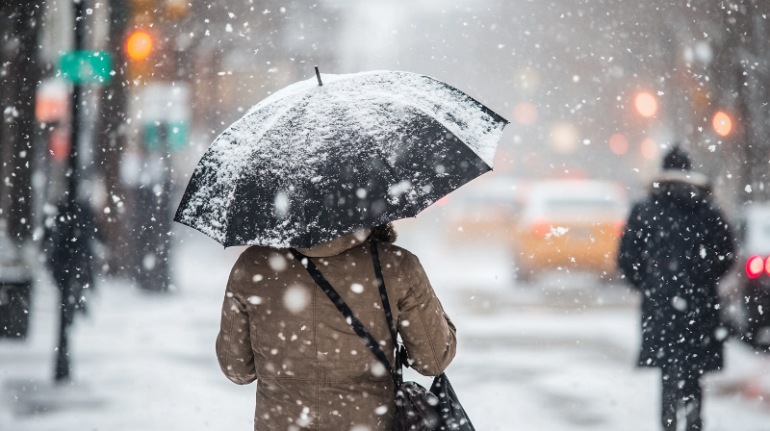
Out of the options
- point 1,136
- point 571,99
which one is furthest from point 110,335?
point 571,99

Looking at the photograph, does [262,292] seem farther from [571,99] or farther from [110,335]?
[571,99]

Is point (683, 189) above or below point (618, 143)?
below

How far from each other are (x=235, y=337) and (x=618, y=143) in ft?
146

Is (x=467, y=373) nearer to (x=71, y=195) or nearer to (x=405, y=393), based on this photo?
(x=71, y=195)

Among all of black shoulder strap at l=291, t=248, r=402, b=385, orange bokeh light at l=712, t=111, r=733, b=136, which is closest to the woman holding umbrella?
black shoulder strap at l=291, t=248, r=402, b=385

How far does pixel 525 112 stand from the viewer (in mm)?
52281

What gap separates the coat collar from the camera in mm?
2365

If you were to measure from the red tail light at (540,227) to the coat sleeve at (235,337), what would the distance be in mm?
10826

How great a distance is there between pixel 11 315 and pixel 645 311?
247 inches

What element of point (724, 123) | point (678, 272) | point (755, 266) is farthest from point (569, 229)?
point (678, 272)

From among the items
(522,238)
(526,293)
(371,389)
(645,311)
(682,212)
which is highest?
(522,238)

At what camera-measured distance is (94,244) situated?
28.7 ft

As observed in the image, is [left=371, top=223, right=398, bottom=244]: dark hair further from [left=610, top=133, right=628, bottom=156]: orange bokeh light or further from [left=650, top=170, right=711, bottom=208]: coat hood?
[left=610, top=133, right=628, bottom=156]: orange bokeh light

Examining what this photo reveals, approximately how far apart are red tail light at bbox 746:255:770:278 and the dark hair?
20.6 feet
